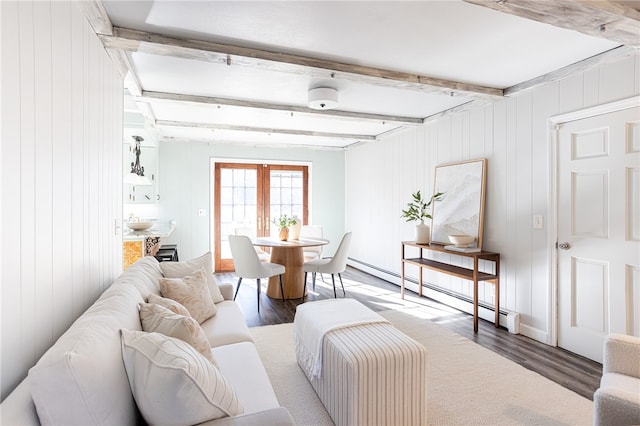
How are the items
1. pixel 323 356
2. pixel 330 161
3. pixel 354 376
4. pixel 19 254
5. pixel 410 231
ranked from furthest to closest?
pixel 330 161 → pixel 410 231 → pixel 323 356 → pixel 354 376 → pixel 19 254

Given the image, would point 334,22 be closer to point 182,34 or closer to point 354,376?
point 182,34

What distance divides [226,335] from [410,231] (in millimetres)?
3468

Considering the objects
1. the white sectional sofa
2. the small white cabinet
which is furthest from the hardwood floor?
the white sectional sofa

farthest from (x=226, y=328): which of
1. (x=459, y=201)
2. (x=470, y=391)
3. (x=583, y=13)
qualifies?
(x=459, y=201)

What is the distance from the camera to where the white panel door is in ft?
8.39

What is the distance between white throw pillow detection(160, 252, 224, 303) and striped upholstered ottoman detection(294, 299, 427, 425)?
3.92 feet

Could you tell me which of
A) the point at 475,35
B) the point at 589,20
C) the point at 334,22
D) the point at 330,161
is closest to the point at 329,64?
the point at 334,22

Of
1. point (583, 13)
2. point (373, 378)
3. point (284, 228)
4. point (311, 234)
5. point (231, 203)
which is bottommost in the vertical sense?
point (373, 378)

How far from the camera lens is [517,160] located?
342 cm

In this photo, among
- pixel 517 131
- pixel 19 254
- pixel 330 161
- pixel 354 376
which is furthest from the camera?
pixel 330 161

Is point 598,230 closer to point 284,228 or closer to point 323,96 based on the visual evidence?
point 323,96

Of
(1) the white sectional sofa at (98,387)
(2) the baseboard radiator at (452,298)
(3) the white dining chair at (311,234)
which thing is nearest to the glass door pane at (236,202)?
(3) the white dining chair at (311,234)

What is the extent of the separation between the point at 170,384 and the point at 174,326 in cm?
49

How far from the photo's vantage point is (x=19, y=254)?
1.22m
